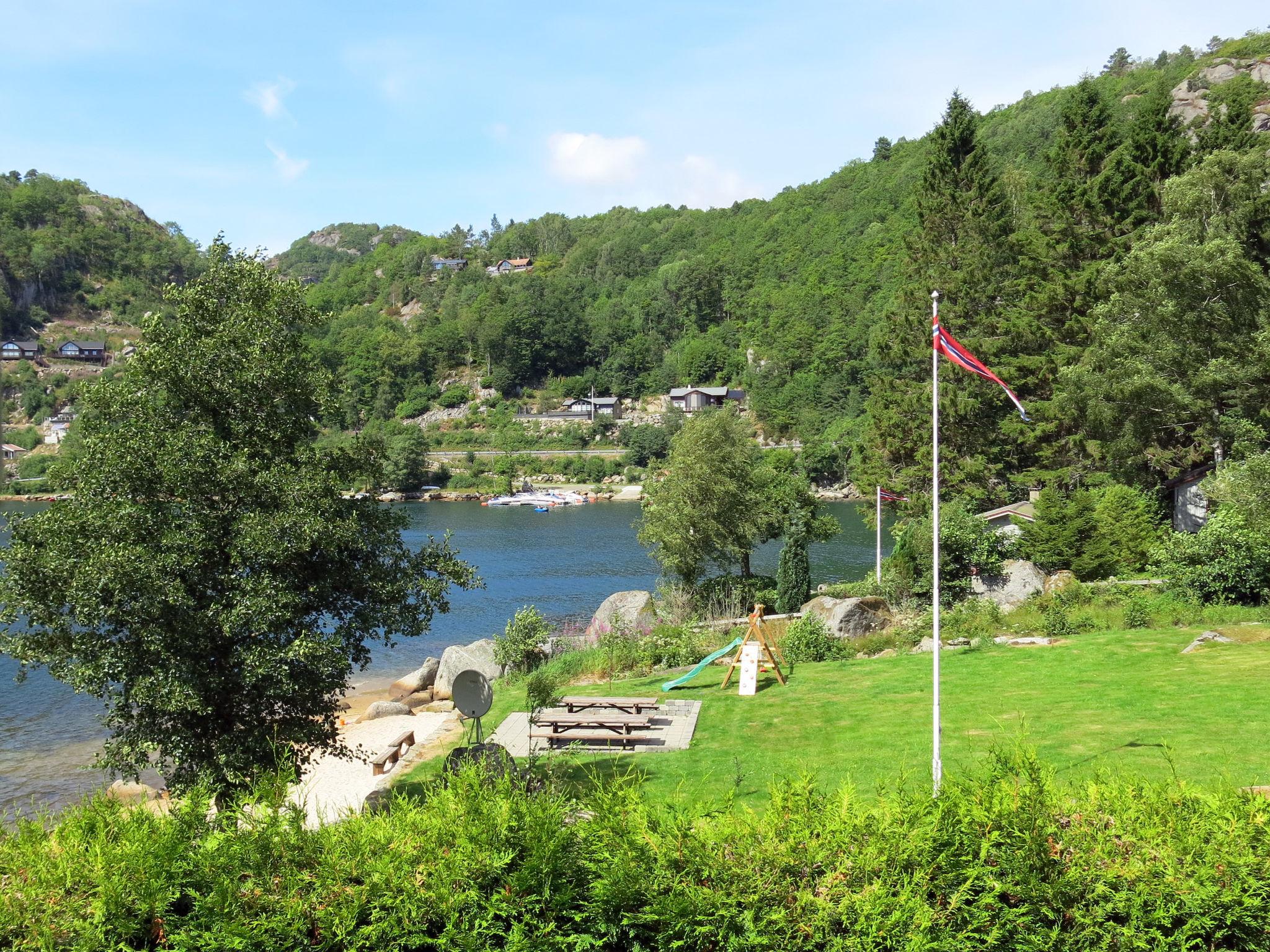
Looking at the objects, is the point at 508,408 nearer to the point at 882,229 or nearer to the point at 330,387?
the point at 882,229

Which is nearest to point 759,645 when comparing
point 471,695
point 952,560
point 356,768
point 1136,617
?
point 471,695

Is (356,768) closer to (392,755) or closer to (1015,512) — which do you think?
(392,755)

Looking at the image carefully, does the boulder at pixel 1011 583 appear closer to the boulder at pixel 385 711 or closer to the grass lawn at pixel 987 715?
the grass lawn at pixel 987 715

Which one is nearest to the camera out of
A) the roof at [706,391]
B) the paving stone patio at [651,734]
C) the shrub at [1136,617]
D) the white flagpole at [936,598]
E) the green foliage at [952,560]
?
the white flagpole at [936,598]

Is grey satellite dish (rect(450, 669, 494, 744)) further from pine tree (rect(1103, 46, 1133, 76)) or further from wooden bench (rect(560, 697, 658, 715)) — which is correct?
pine tree (rect(1103, 46, 1133, 76))

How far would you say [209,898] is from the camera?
263 inches

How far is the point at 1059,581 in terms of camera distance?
1053 inches

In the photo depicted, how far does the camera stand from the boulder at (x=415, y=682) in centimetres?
2600

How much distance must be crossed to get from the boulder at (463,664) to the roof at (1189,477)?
2336 cm

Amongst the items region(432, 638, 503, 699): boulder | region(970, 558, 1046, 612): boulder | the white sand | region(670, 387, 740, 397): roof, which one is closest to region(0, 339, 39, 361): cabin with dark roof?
region(670, 387, 740, 397): roof

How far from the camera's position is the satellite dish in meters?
12.1

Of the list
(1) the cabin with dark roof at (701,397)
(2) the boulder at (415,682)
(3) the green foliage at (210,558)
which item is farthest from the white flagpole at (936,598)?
(1) the cabin with dark roof at (701,397)

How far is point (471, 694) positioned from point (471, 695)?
1 centimetres

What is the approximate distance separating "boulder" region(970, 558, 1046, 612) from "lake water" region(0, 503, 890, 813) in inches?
593
